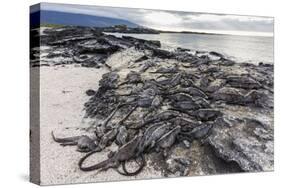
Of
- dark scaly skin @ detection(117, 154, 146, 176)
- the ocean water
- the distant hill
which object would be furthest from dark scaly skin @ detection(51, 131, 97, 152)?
the ocean water

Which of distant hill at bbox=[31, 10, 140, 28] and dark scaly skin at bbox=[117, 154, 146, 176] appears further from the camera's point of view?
dark scaly skin at bbox=[117, 154, 146, 176]

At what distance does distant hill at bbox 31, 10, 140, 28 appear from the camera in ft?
22.6

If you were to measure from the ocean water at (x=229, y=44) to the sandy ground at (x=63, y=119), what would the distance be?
3.80 feet

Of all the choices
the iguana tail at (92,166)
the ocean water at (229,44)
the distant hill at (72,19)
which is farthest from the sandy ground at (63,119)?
the ocean water at (229,44)

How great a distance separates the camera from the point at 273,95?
Answer: 324 inches

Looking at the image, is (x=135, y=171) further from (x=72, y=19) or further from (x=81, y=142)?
(x=72, y=19)

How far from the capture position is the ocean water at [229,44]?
7.61m

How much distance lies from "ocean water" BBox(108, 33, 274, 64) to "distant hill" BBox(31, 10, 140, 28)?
0.53m

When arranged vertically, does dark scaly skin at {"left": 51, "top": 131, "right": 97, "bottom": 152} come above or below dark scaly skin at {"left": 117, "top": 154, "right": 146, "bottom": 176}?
above

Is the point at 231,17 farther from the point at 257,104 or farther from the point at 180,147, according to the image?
the point at 180,147

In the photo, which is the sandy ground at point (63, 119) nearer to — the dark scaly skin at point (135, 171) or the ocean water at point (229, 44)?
the dark scaly skin at point (135, 171)

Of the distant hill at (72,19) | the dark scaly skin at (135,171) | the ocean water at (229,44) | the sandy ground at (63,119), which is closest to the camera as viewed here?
the sandy ground at (63,119)

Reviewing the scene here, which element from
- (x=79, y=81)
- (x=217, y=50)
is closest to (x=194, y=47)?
(x=217, y=50)

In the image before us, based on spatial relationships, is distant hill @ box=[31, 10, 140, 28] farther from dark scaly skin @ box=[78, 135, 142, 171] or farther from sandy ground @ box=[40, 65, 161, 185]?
dark scaly skin @ box=[78, 135, 142, 171]
